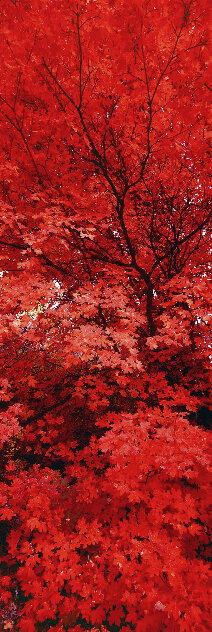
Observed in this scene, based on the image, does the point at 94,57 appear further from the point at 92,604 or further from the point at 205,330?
the point at 92,604

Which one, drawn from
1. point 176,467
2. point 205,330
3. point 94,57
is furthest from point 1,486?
point 94,57

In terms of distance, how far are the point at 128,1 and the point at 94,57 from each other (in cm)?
271

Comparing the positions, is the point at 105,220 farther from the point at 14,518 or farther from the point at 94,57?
the point at 14,518

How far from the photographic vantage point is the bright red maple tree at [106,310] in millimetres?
4375

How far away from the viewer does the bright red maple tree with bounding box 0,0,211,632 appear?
14.4ft

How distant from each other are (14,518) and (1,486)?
0.98 meters

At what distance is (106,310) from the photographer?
845 cm

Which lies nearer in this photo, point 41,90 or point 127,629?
point 127,629

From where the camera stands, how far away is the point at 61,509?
522cm

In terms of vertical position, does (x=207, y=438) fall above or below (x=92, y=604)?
above

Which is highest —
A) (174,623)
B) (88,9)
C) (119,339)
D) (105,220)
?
(88,9)

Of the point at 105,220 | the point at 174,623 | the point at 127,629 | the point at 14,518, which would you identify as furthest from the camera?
the point at 105,220

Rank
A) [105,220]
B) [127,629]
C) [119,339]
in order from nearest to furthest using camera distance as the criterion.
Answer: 1. [127,629]
2. [119,339]
3. [105,220]

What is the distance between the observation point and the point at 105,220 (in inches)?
291
